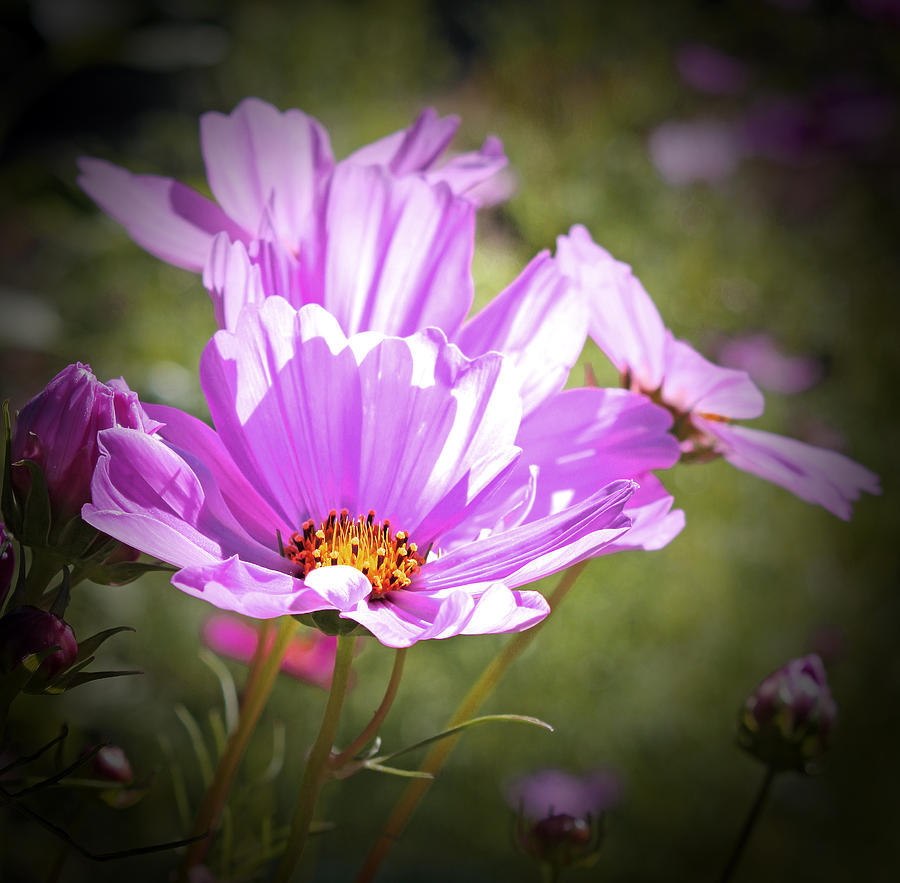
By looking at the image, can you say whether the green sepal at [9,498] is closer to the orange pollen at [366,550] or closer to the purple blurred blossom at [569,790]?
the orange pollen at [366,550]

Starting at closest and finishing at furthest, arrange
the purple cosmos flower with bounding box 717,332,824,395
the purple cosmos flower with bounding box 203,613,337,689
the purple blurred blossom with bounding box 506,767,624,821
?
1. the purple cosmos flower with bounding box 203,613,337,689
2. the purple blurred blossom with bounding box 506,767,624,821
3. the purple cosmos flower with bounding box 717,332,824,395

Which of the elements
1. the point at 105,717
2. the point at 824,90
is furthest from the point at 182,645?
the point at 824,90

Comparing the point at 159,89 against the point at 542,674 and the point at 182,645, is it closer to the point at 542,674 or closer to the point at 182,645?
the point at 182,645

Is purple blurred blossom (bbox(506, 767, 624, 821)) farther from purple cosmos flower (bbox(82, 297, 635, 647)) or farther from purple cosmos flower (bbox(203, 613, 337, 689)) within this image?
purple cosmos flower (bbox(82, 297, 635, 647))

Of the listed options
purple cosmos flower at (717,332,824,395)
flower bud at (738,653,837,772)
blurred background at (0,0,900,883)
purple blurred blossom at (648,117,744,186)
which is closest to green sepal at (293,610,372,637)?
flower bud at (738,653,837,772)

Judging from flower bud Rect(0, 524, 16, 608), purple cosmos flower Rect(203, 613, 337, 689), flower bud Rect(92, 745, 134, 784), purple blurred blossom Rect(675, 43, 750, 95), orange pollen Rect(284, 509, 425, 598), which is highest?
purple blurred blossom Rect(675, 43, 750, 95)

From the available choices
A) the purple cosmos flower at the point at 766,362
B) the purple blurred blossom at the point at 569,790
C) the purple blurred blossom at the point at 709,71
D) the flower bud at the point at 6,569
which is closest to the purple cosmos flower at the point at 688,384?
the flower bud at the point at 6,569

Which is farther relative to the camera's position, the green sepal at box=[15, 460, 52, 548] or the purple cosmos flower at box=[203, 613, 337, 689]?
the purple cosmos flower at box=[203, 613, 337, 689]

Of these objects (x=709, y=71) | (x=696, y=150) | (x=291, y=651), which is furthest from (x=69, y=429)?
(x=709, y=71)
